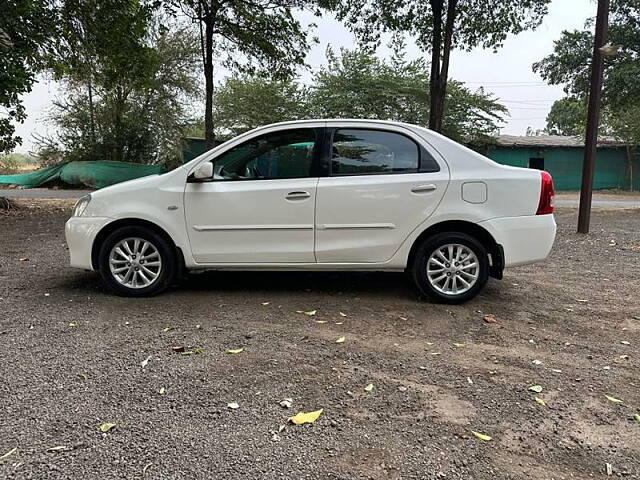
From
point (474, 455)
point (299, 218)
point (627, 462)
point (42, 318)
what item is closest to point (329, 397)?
point (474, 455)

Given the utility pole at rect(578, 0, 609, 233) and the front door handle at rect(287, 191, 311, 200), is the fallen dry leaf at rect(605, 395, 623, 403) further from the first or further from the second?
the utility pole at rect(578, 0, 609, 233)

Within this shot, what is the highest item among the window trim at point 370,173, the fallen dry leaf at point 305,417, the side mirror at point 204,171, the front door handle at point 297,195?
the window trim at point 370,173

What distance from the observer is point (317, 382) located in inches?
119

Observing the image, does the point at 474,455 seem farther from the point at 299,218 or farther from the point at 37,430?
the point at 299,218

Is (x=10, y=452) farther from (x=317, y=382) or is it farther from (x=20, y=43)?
(x=20, y=43)

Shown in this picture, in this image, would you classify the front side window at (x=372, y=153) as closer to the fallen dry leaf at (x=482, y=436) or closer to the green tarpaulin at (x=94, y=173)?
the fallen dry leaf at (x=482, y=436)

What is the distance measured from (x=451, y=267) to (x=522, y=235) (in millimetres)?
708

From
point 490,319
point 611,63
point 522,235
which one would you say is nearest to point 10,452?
point 490,319

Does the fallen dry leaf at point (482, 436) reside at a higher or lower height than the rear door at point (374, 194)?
lower

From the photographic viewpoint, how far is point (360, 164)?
463 centimetres

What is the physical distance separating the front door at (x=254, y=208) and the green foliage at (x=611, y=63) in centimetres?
1529

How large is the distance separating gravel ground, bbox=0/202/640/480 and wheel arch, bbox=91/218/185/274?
0.39m

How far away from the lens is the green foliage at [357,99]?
24.8 meters

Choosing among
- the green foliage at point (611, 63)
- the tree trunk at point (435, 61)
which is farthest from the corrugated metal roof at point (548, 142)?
the tree trunk at point (435, 61)
